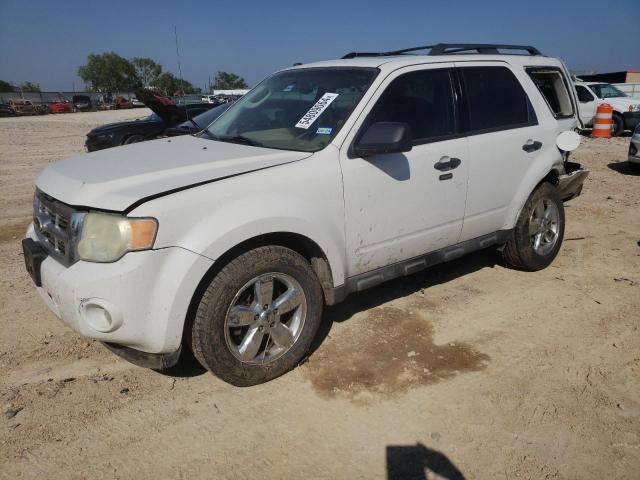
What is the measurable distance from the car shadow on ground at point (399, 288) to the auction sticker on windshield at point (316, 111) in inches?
59.9

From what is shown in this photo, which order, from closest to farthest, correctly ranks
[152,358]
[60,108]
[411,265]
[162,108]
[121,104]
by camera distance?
1. [152,358]
2. [411,265]
3. [162,108]
4. [60,108]
5. [121,104]

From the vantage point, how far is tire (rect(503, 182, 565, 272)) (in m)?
4.42

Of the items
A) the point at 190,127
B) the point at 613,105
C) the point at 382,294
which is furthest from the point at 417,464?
the point at 613,105

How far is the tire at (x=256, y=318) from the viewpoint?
267 centimetres

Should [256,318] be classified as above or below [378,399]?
above

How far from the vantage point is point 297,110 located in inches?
137

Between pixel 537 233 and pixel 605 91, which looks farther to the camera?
pixel 605 91

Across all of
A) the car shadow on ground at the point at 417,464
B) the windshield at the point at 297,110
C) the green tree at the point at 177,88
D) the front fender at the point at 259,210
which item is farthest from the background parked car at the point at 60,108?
the car shadow on ground at the point at 417,464

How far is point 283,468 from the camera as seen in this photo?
2400 millimetres

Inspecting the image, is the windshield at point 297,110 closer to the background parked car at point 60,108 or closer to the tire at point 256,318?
the tire at point 256,318

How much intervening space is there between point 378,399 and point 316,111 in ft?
6.24

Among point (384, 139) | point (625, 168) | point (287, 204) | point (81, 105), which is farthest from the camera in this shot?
point (81, 105)

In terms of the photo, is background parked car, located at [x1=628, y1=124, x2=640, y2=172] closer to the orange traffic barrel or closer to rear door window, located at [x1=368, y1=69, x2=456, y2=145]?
the orange traffic barrel

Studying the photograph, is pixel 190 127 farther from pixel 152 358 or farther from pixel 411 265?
pixel 152 358
